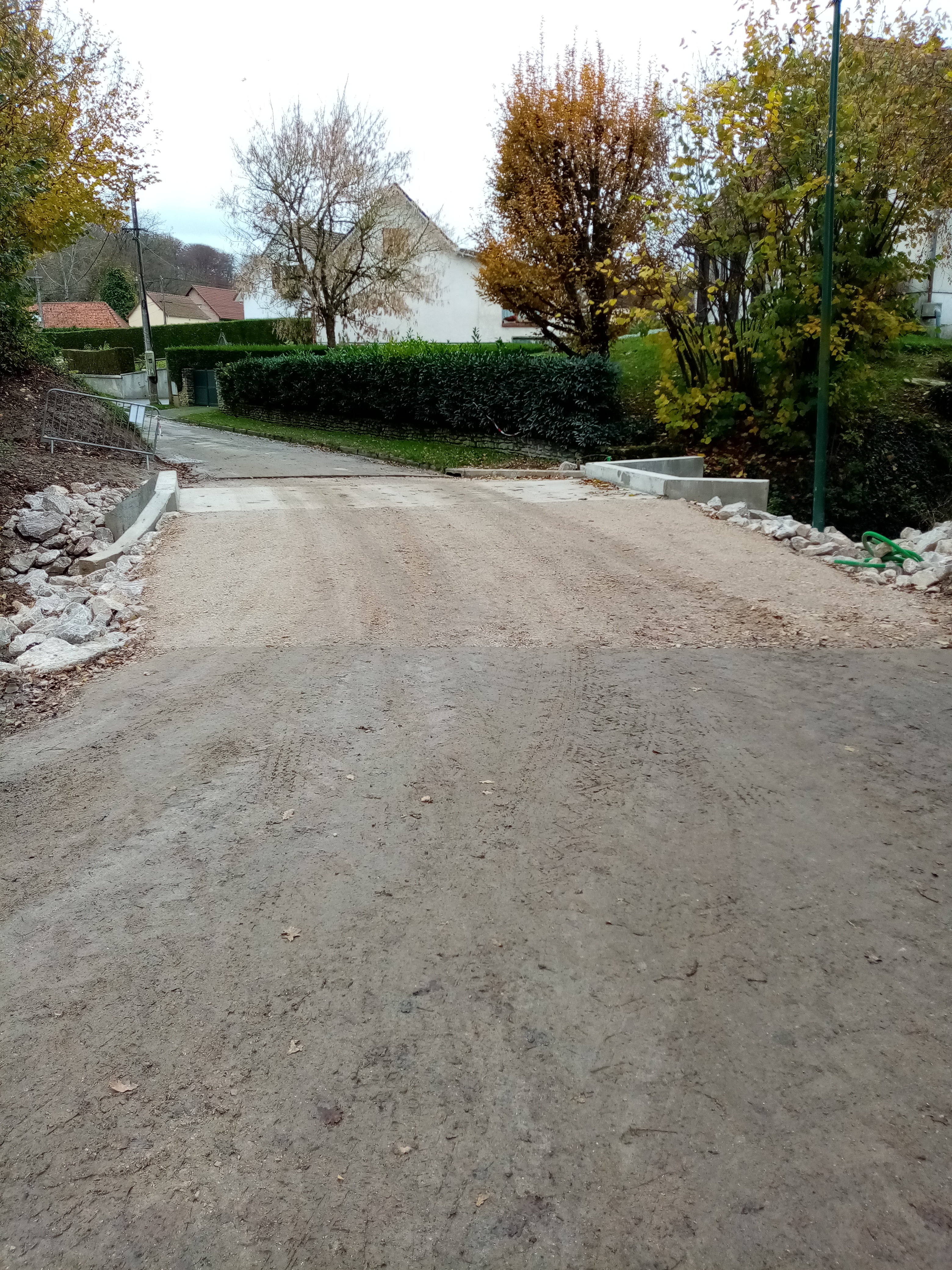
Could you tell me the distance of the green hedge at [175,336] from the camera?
4541cm

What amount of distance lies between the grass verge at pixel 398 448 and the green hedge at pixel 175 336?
19.3m

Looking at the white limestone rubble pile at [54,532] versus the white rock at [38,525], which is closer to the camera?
the white limestone rubble pile at [54,532]

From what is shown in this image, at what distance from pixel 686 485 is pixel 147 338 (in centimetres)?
2722

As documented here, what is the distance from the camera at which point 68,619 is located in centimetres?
743

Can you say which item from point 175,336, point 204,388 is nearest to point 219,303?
point 175,336

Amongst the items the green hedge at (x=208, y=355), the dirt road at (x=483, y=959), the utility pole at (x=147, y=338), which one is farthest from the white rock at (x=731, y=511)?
the utility pole at (x=147, y=338)

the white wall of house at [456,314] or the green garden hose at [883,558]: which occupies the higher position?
the white wall of house at [456,314]

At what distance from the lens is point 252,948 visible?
3568 millimetres

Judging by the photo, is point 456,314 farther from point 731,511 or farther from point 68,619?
point 68,619

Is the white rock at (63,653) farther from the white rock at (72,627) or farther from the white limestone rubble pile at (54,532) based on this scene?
the white limestone rubble pile at (54,532)

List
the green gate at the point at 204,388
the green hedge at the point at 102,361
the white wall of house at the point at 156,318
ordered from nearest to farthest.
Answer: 1. the green hedge at the point at 102,361
2. the green gate at the point at 204,388
3. the white wall of house at the point at 156,318

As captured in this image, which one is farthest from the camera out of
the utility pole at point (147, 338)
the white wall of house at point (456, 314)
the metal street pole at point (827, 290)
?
the white wall of house at point (456, 314)

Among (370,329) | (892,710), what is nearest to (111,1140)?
(892,710)

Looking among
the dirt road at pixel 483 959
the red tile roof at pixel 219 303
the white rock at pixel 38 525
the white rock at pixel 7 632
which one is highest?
the red tile roof at pixel 219 303
